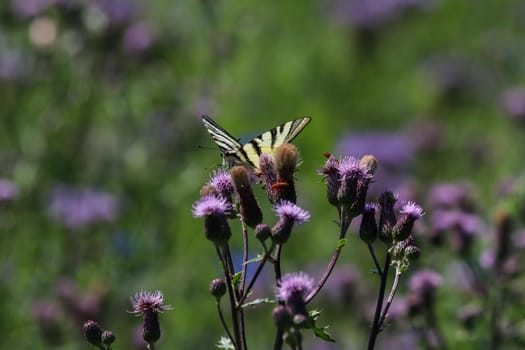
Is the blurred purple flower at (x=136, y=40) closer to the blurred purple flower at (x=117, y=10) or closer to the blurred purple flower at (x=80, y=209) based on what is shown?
the blurred purple flower at (x=117, y=10)

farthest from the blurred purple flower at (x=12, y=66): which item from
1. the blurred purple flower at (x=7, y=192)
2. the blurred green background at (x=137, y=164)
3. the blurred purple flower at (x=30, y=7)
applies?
the blurred purple flower at (x=7, y=192)

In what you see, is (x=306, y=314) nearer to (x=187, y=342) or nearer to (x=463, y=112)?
(x=187, y=342)

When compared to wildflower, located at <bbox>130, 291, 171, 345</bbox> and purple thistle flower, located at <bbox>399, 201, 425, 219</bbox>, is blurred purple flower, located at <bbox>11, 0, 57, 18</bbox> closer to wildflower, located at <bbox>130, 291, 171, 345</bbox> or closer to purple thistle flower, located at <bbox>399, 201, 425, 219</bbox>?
wildflower, located at <bbox>130, 291, 171, 345</bbox>

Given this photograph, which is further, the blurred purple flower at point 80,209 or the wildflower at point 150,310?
the blurred purple flower at point 80,209

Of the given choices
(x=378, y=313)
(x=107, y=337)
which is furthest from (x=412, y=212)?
(x=107, y=337)

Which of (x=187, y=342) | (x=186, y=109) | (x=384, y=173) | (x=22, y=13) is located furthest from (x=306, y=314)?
(x=384, y=173)

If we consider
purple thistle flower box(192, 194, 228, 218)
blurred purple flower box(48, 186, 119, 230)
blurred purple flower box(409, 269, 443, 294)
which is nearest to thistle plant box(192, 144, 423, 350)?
purple thistle flower box(192, 194, 228, 218)

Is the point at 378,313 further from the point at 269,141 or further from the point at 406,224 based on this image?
the point at 269,141
